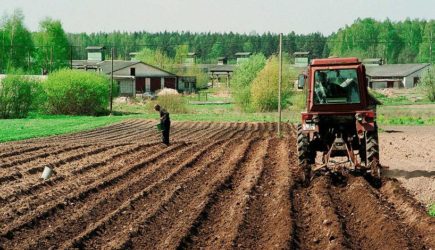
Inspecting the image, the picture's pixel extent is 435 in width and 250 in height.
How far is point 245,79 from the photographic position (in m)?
63.7

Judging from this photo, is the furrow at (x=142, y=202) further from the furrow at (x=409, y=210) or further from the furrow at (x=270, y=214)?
the furrow at (x=409, y=210)

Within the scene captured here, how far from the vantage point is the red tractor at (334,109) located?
50.0 feet

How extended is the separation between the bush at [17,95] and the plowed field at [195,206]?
30425mm

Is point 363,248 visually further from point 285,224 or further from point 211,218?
point 211,218

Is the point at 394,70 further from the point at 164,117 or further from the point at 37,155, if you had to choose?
the point at 37,155

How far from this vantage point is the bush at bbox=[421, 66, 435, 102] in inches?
2520

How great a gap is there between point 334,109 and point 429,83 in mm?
52186

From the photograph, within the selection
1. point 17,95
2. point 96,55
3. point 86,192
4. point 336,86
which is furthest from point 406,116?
point 96,55

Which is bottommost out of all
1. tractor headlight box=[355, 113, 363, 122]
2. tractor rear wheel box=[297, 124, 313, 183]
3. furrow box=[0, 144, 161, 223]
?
furrow box=[0, 144, 161, 223]

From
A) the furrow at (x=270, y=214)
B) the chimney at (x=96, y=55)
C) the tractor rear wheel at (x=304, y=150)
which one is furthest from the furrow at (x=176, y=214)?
the chimney at (x=96, y=55)

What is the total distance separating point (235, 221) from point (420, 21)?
568ft

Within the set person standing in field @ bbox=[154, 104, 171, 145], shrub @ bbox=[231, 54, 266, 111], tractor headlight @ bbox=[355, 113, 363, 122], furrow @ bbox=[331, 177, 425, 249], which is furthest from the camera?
shrub @ bbox=[231, 54, 266, 111]

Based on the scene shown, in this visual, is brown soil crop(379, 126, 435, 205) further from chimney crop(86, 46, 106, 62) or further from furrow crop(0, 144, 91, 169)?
chimney crop(86, 46, 106, 62)

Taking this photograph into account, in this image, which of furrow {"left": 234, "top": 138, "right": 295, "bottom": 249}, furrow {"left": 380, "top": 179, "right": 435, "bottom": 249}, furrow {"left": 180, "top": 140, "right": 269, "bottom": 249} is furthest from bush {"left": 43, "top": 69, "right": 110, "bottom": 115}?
furrow {"left": 380, "top": 179, "right": 435, "bottom": 249}
